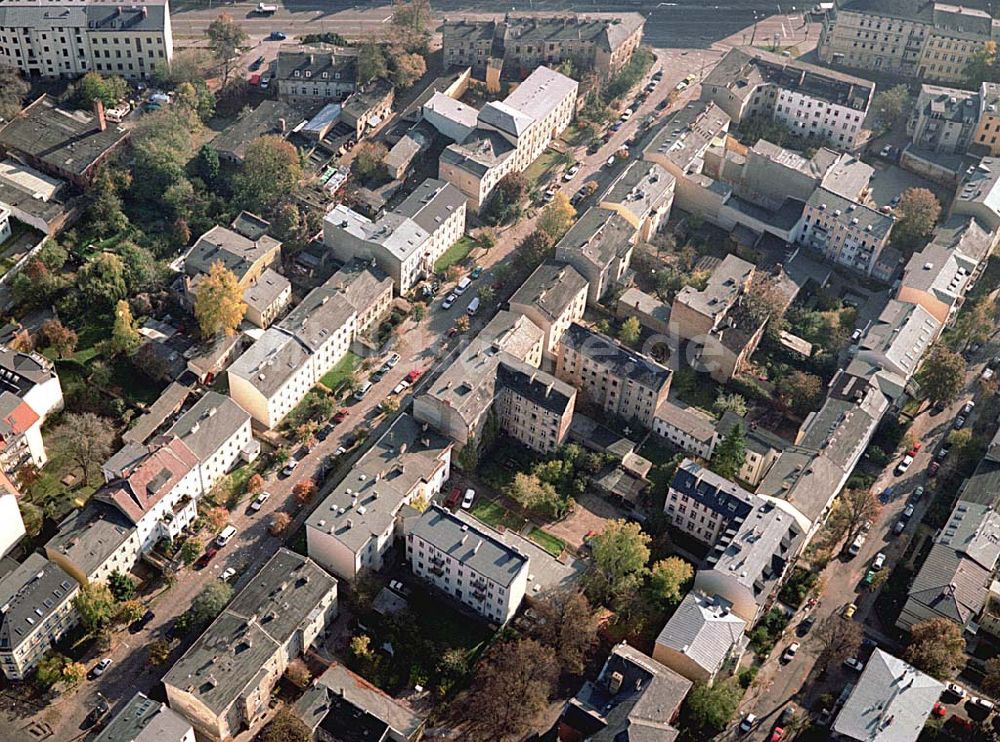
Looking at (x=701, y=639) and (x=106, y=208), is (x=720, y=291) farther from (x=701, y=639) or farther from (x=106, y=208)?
(x=106, y=208)

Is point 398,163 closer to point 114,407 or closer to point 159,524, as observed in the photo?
point 114,407

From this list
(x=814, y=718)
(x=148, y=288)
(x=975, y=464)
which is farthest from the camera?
(x=148, y=288)

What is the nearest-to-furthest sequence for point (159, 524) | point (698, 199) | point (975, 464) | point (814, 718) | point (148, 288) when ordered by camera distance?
point (814, 718) < point (159, 524) < point (975, 464) < point (148, 288) < point (698, 199)

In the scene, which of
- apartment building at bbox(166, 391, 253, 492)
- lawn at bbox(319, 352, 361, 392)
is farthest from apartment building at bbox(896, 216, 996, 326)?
apartment building at bbox(166, 391, 253, 492)

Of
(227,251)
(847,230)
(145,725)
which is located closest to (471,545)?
(145,725)

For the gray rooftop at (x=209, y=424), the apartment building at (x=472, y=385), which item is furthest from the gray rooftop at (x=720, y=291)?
the gray rooftop at (x=209, y=424)

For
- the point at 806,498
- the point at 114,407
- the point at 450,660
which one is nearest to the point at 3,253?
the point at 114,407

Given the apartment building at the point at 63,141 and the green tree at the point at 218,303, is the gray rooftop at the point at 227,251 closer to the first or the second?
the green tree at the point at 218,303
